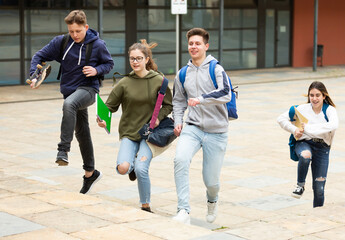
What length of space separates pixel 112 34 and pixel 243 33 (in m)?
6.03

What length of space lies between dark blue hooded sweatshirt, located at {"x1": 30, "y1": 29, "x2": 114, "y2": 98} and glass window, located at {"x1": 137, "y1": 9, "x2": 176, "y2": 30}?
53.6 feet

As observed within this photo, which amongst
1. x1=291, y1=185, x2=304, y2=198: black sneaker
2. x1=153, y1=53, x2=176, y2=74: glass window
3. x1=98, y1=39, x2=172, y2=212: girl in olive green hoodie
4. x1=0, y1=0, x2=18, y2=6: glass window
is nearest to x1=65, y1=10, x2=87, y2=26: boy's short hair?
x1=98, y1=39, x2=172, y2=212: girl in olive green hoodie

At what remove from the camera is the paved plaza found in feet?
18.7

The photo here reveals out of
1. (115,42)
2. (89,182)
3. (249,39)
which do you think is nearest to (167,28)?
(115,42)

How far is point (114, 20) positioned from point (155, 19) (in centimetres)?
164

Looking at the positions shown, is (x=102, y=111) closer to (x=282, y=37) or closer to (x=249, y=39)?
(x=249, y=39)

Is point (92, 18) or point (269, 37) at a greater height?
point (92, 18)

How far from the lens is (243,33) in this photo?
27.1m

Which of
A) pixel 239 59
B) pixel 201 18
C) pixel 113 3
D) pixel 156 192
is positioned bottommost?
pixel 156 192

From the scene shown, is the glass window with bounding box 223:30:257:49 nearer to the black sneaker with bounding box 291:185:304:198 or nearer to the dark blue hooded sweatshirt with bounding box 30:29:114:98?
the dark blue hooded sweatshirt with bounding box 30:29:114:98

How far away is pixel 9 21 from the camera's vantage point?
20797 millimetres

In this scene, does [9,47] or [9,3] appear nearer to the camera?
[9,3]

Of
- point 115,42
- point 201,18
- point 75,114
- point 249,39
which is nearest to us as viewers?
point 75,114

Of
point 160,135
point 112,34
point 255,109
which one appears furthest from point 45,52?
point 112,34
